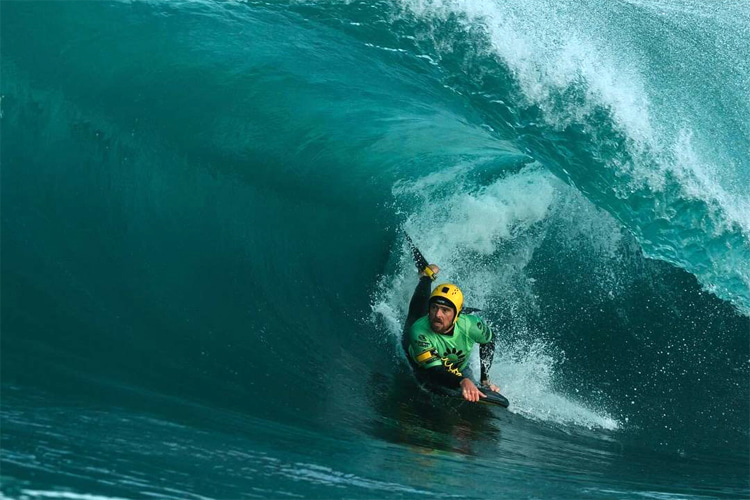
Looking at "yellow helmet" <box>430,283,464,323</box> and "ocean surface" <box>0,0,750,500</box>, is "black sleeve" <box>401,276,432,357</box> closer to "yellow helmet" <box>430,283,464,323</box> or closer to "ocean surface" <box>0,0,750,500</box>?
"ocean surface" <box>0,0,750,500</box>

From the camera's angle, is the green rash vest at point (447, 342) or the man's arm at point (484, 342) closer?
the green rash vest at point (447, 342)

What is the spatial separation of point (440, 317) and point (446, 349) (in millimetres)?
407

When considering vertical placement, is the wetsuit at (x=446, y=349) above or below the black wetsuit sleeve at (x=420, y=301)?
below

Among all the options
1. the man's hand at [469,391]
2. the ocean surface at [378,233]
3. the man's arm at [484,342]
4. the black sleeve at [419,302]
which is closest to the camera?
the ocean surface at [378,233]

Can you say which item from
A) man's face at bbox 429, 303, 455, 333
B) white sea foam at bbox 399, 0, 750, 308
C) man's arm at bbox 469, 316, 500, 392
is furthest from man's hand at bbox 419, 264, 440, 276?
white sea foam at bbox 399, 0, 750, 308

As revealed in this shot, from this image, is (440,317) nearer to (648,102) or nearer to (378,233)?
(378,233)

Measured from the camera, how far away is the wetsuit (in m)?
6.39

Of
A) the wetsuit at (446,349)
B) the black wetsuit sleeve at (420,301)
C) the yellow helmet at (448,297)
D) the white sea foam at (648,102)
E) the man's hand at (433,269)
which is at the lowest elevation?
the wetsuit at (446,349)

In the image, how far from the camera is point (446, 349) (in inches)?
258

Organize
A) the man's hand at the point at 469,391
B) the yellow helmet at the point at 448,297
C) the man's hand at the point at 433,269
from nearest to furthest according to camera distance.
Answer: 1. the man's hand at the point at 469,391
2. the yellow helmet at the point at 448,297
3. the man's hand at the point at 433,269

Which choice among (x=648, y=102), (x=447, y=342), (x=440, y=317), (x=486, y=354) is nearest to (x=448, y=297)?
(x=440, y=317)

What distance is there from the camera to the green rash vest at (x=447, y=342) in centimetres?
639

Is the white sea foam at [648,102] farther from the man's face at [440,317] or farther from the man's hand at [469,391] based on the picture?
the man's hand at [469,391]

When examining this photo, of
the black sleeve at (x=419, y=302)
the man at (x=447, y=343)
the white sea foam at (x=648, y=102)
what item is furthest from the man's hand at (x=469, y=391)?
the white sea foam at (x=648, y=102)
